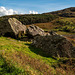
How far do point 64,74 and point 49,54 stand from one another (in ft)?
20.3

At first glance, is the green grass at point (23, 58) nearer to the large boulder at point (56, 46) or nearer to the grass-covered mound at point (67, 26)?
the large boulder at point (56, 46)

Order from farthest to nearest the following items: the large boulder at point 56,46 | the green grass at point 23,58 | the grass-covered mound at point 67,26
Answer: the grass-covered mound at point 67,26
the large boulder at point 56,46
the green grass at point 23,58

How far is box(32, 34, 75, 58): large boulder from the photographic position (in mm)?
17984

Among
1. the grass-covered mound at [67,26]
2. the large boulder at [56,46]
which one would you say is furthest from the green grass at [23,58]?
the grass-covered mound at [67,26]

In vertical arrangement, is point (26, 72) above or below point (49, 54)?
above

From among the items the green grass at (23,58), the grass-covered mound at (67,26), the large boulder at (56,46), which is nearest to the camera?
the green grass at (23,58)

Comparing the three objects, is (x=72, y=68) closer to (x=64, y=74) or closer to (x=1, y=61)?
(x=64, y=74)

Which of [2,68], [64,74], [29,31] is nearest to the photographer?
[2,68]

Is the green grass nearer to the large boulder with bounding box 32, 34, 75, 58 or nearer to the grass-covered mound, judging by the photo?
the large boulder with bounding box 32, 34, 75, 58

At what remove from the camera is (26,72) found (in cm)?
858

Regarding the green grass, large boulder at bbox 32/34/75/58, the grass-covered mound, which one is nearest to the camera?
the green grass

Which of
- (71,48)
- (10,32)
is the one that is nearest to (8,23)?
(10,32)

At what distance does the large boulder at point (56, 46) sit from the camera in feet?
59.0

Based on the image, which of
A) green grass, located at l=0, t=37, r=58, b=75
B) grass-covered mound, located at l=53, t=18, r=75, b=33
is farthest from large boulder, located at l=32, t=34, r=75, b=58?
grass-covered mound, located at l=53, t=18, r=75, b=33
